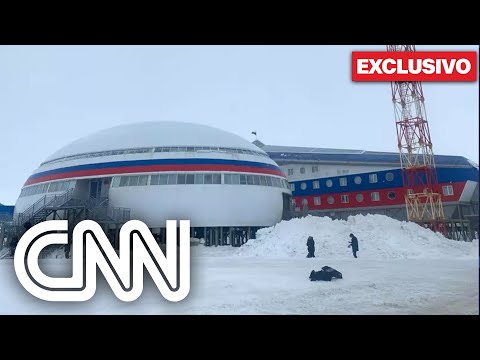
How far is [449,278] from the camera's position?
41.6 feet

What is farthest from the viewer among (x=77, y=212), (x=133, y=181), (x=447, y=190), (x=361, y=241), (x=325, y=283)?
(x=447, y=190)

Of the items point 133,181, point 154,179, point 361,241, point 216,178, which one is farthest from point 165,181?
Answer: point 361,241

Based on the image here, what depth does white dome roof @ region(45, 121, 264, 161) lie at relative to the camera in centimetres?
3145

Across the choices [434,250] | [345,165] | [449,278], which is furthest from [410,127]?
[449,278]

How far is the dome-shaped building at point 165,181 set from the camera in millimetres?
27734

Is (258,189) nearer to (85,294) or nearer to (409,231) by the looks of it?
(409,231)

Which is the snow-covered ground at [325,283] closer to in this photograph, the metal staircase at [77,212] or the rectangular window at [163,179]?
the metal staircase at [77,212]

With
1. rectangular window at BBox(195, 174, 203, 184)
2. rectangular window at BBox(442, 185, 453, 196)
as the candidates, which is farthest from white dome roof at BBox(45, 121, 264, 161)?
rectangular window at BBox(442, 185, 453, 196)

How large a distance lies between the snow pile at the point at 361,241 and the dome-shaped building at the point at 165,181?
5.08 metres

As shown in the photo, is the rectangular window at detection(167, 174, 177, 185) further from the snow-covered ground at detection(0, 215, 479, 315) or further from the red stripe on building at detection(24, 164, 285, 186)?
the snow-covered ground at detection(0, 215, 479, 315)

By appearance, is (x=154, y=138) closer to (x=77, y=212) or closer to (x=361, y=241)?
(x=77, y=212)

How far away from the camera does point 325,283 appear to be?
12.3 metres

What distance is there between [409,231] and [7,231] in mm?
30984

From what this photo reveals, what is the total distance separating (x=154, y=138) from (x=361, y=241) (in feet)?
68.5
